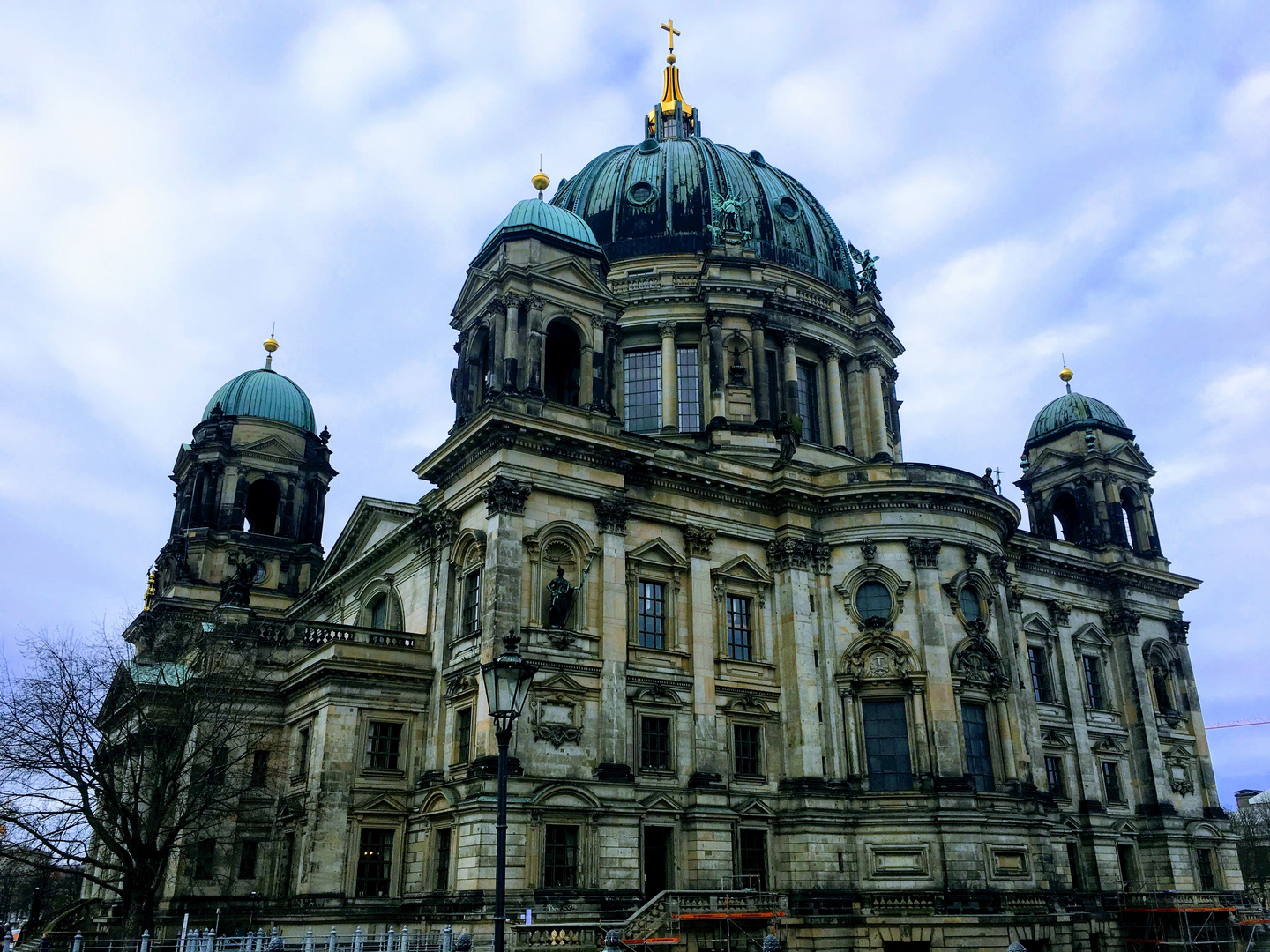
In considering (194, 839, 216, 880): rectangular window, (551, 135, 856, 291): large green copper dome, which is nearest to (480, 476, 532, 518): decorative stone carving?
(194, 839, 216, 880): rectangular window

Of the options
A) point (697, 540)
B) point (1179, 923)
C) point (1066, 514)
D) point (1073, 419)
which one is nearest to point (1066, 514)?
point (1066, 514)

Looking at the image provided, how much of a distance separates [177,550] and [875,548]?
36.5 m

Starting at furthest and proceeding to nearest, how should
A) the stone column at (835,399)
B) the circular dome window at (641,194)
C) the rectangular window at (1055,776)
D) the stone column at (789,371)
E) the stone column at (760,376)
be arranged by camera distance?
the circular dome window at (641,194)
the stone column at (835,399)
the stone column at (789,371)
the stone column at (760,376)
the rectangular window at (1055,776)

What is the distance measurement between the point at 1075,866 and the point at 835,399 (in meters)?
22.3

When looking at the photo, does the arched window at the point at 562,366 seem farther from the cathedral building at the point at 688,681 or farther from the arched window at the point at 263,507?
the arched window at the point at 263,507

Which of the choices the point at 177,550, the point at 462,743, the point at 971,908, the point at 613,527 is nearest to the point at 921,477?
the point at 613,527

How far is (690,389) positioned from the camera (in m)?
49.0

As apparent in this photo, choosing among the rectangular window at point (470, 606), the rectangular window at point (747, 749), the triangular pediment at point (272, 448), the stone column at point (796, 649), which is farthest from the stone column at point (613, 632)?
the triangular pediment at point (272, 448)

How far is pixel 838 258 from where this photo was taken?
5666 centimetres

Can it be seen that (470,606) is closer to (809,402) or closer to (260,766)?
(260,766)

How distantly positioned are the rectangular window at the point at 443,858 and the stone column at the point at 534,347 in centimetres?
1403

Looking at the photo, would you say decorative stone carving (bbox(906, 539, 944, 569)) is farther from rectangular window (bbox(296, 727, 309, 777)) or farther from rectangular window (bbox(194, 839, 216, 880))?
rectangular window (bbox(194, 839, 216, 880))

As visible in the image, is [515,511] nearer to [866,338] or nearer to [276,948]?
[276,948]

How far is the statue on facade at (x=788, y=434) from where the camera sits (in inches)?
1712
